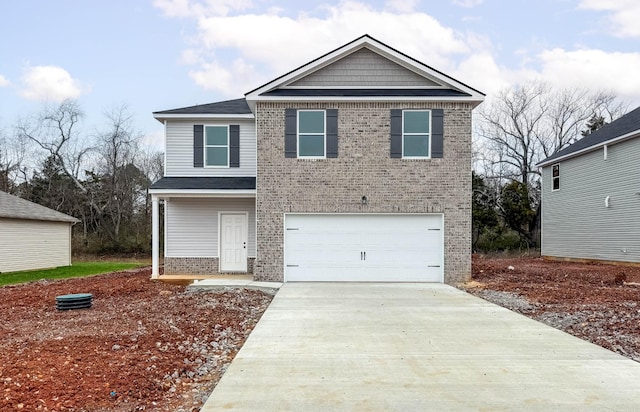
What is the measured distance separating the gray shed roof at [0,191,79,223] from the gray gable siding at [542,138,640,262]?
2460 cm

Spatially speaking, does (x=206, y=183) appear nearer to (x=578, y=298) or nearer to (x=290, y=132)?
(x=290, y=132)

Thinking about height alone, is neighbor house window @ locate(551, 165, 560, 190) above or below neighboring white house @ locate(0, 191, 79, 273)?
above

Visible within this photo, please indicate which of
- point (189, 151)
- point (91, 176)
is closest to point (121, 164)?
point (91, 176)

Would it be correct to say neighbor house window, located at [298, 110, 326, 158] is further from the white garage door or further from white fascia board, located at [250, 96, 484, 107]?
the white garage door

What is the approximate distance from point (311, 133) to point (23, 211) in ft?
49.5

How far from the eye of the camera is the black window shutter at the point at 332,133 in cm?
1398

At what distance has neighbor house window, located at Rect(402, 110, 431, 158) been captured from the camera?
13977mm

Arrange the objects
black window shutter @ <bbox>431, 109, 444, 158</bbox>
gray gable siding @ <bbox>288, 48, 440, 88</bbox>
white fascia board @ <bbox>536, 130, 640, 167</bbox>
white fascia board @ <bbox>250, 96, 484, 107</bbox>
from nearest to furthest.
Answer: white fascia board @ <bbox>250, 96, 484, 107</bbox>
black window shutter @ <bbox>431, 109, 444, 158</bbox>
gray gable siding @ <bbox>288, 48, 440, 88</bbox>
white fascia board @ <bbox>536, 130, 640, 167</bbox>

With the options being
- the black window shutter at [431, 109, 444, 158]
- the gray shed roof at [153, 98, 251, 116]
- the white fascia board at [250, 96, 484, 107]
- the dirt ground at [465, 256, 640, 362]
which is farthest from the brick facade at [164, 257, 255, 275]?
the dirt ground at [465, 256, 640, 362]

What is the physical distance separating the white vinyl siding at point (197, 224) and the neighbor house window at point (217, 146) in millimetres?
1282

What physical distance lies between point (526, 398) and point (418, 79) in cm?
1130

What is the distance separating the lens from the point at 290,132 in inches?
551

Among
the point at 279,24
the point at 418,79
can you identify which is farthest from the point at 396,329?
the point at 279,24

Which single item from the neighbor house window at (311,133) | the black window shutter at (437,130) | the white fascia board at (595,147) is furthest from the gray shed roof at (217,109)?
the white fascia board at (595,147)
